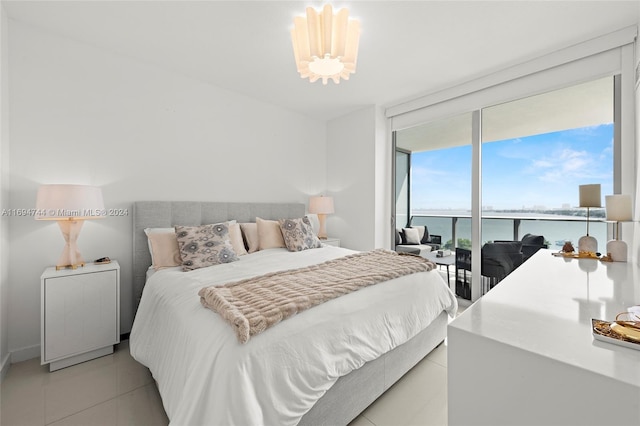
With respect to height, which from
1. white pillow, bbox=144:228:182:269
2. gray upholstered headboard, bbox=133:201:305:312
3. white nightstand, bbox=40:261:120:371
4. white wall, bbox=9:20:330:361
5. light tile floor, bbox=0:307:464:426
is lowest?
light tile floor, bbox=0:307:464:426

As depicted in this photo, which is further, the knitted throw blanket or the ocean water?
the ocean water

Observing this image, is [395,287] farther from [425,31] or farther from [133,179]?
[133,179]

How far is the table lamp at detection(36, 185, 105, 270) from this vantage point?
6.24ft

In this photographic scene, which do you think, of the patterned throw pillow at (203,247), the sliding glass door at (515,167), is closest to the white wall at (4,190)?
the patterned throw pillow at (203,247)

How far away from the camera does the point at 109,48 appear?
2.44 metres

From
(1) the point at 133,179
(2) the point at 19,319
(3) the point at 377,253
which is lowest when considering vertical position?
(2) the point at 19,319

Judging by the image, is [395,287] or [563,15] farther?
[563,15]

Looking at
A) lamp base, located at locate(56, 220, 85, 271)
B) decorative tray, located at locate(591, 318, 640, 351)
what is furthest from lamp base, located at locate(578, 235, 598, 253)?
lamp base, located at locate(56, 220, 85, 271)

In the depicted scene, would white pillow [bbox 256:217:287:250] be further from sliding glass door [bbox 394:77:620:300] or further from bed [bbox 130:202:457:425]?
sliding glass door [bbox 394:77:620:300]

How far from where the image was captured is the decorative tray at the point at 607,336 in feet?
2.06

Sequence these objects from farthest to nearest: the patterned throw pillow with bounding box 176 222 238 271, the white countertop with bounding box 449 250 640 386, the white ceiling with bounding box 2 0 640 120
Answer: the patterned throw pillow with bounding box 176 222 238 271, the white ceiling with bounding box 2 0 640 120, the white countertop with bounding box 449 250 640 386

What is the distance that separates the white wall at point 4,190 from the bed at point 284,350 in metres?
1.02

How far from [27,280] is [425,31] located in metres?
3.81

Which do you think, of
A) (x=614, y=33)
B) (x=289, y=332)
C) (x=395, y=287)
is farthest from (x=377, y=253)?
(x=614, y=33)
